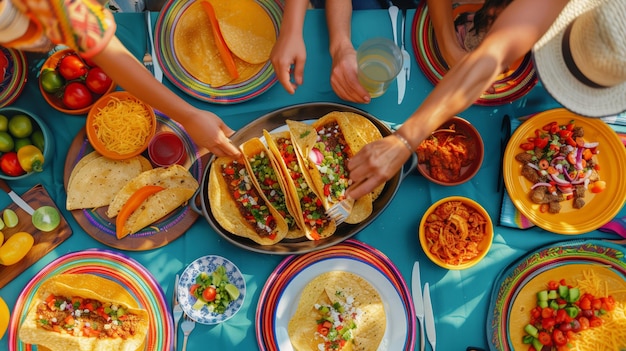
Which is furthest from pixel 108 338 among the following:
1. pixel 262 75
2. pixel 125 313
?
pixel 262 75

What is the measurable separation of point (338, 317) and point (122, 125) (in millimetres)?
1538

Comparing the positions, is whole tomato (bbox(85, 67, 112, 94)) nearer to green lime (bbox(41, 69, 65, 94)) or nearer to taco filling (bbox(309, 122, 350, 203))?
green lime (bbox(41, 69, 65, 94))

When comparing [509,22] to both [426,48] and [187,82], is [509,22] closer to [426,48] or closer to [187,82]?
[426,48]

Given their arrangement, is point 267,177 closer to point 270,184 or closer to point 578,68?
point 270,184

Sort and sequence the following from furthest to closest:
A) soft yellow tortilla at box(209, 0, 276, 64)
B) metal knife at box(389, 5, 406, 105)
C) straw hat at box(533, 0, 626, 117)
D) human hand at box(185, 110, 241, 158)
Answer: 1. metal knife at box(389, 5, 406, 105)
2. soft yellow tortilla at box(209, 0, 276, 64)
3. human hand at box(185, 110, 241, 158)
4. straw hat at box(533, 0, 626, 117)

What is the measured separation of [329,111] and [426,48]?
0.67 metres

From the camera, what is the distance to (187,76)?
92.4 inches

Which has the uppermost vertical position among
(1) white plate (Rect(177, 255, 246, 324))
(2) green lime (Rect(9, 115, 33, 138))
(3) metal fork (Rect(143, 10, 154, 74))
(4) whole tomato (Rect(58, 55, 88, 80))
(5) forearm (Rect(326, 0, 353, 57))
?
(5) forearm (Rect(326, 0, 353, 57))

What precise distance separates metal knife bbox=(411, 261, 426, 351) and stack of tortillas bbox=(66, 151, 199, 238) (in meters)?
1.30

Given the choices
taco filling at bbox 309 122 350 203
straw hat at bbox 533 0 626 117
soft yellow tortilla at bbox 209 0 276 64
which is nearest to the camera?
straw hat at bbox 533 0 626 117

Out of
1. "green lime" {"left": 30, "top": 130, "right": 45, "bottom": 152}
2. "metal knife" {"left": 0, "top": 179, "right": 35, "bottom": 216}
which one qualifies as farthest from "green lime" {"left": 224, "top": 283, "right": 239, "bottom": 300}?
"green lime" {"left": 30, "top": 130, "right": 45, "bottom": 152}

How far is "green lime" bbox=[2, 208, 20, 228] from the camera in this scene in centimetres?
223

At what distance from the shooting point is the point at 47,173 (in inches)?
91.6

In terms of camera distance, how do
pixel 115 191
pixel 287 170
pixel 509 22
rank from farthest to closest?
pixel 115 191
pixel 287 170
pixel 509 22
